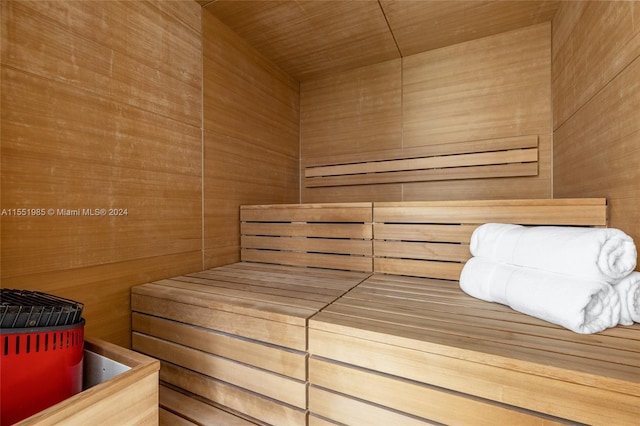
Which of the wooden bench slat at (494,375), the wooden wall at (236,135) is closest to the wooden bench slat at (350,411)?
the wooden bench slat at (494,375)

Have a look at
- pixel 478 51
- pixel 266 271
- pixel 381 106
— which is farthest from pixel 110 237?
pixel 478 51

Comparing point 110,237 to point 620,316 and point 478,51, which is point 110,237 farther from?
point 478,51

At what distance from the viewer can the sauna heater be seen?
2.45 feet

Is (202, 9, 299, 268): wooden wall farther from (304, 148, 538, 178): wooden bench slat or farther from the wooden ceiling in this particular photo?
(304, 148, 538, 178): wooden bench slat

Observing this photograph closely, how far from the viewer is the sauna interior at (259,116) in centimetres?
126

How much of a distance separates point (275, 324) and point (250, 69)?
6.75 feet

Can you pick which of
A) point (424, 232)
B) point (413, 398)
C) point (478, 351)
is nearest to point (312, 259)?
point (424, 232)

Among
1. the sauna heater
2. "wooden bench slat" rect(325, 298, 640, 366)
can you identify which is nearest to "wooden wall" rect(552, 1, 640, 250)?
"wooden bench slat" rect(325, 298, 640, 366)

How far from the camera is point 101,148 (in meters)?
1.48

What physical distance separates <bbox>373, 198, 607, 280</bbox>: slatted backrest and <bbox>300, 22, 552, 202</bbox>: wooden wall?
858mm

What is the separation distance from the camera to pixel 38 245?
1264mm

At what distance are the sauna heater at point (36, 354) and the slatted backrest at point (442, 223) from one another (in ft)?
4.75

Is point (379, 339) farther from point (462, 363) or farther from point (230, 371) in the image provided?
point (230, 371)

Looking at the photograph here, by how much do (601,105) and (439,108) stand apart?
3.99ft
